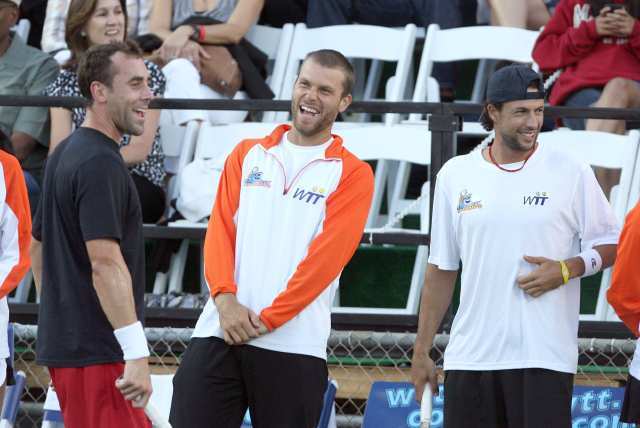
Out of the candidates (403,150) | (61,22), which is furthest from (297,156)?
(61,22)

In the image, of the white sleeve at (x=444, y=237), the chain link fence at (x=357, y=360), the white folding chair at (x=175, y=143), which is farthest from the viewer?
the white folding chair at (x=175, y=143)

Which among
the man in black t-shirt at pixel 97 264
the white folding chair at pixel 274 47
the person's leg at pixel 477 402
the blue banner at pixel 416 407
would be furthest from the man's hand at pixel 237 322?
the white folding chair at pixel 274 47

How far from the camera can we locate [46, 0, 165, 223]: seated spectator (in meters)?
6.75

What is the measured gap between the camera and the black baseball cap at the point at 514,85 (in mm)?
4828

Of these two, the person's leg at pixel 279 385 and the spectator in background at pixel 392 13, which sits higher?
the spectator in background at pixel 392 13

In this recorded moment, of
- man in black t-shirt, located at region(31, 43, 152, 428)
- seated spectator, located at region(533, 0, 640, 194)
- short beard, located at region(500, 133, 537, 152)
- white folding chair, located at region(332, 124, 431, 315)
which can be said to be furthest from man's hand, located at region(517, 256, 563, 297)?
seated spectator, located at region(533, 0, 640, 194)

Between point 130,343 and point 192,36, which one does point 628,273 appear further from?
point 192,36

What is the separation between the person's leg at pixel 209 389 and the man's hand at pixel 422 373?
0.64 m

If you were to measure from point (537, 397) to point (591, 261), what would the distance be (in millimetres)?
504

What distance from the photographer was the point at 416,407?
5699 mm

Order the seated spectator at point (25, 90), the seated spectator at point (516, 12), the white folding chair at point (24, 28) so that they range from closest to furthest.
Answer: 1. the seated spectator at point (25, 90)
2. the seated spectator at point (516, 12)
3. the white folding chair at point (24, 28)

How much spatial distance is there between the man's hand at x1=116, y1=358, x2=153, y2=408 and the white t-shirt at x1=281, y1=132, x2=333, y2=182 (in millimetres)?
976

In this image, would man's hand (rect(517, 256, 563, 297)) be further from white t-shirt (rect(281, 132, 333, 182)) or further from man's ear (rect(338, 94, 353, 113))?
man's ear (rect(338, 94, 353, 113))

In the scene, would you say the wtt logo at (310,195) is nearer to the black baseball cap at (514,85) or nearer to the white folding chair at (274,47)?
the black baseball cap at (514,85)
